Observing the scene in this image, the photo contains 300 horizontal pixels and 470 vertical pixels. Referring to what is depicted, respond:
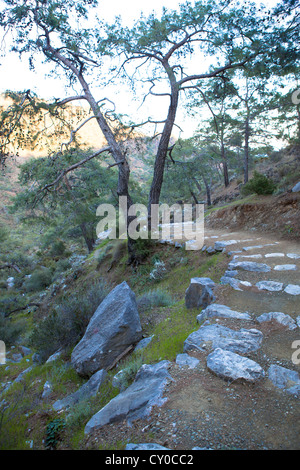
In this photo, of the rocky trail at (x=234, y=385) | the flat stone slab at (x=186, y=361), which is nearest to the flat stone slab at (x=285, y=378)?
the rocky trail at (x=234, y=385)

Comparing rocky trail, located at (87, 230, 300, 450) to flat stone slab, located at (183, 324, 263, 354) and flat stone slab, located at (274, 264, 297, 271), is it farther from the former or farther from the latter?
flat stone slab, located at (274, 264, 297, 271)

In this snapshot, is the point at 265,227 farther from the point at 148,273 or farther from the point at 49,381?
the point at 49,381

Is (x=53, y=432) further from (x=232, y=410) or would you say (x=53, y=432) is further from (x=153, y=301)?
(x=153, y=301)

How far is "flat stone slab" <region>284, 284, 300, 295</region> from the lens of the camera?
3218mm

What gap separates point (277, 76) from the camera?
6.83 meters

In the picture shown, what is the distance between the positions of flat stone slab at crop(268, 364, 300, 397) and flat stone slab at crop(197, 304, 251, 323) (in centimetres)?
83

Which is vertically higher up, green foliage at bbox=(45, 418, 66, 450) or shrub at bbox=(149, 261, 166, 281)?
shrub at bbox=(149, 261, 166, 281)

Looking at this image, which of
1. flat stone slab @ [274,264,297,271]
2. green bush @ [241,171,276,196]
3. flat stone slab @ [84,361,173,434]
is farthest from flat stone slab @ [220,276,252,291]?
green bush @ [241,171,276,196]

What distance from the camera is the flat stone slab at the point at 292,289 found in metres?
3.22

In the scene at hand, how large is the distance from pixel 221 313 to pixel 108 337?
Answer: 140cm

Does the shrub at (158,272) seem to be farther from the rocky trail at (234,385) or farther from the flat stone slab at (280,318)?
the flat stone slab at (280,318)

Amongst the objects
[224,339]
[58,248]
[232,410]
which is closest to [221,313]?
[224,339]

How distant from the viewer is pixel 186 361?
2.22m

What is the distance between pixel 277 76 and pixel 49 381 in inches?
342
